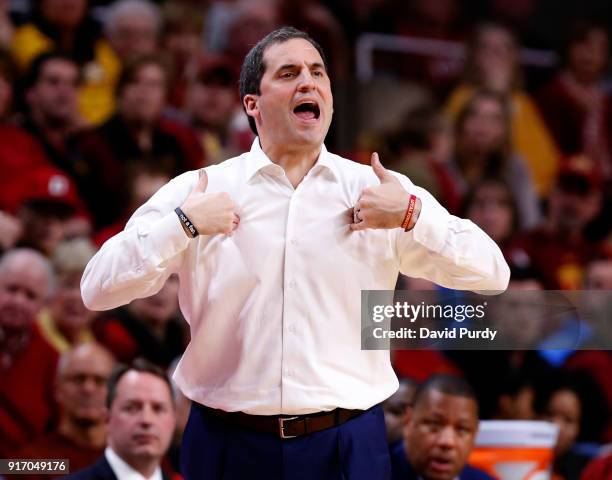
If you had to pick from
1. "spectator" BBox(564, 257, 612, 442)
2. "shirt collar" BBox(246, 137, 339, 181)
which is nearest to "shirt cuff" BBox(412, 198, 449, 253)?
"shirt collar" BBox(246, 137, 339, 181)

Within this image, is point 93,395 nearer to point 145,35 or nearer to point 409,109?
point 145,35

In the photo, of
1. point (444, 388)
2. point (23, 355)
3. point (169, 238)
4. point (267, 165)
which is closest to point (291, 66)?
point (267, 165)

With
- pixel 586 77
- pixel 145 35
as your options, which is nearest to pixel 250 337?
pixel 145 35

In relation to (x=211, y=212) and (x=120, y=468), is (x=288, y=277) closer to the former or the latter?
(x=211, y=212)

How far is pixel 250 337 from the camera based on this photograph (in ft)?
9.41

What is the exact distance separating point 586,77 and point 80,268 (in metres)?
4.13

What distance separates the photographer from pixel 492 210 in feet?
20.1

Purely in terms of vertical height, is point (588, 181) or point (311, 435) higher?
point (588, 181)

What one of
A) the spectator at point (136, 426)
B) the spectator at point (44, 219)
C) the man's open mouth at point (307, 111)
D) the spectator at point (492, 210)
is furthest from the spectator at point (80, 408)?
the spectator at point (492, 210)

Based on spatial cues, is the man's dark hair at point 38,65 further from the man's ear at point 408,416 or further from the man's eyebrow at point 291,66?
the man's eyebrow at point 291,66

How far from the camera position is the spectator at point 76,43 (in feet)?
20.9

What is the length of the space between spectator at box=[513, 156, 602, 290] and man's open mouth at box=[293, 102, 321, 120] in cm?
348

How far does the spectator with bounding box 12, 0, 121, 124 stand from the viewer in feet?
20.9

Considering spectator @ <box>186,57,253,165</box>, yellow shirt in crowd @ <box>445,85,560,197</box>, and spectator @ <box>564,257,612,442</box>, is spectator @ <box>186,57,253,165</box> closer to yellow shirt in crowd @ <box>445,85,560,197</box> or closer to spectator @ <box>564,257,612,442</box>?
yellow shirt in crowd @ <box>445,85,560,197</box>
